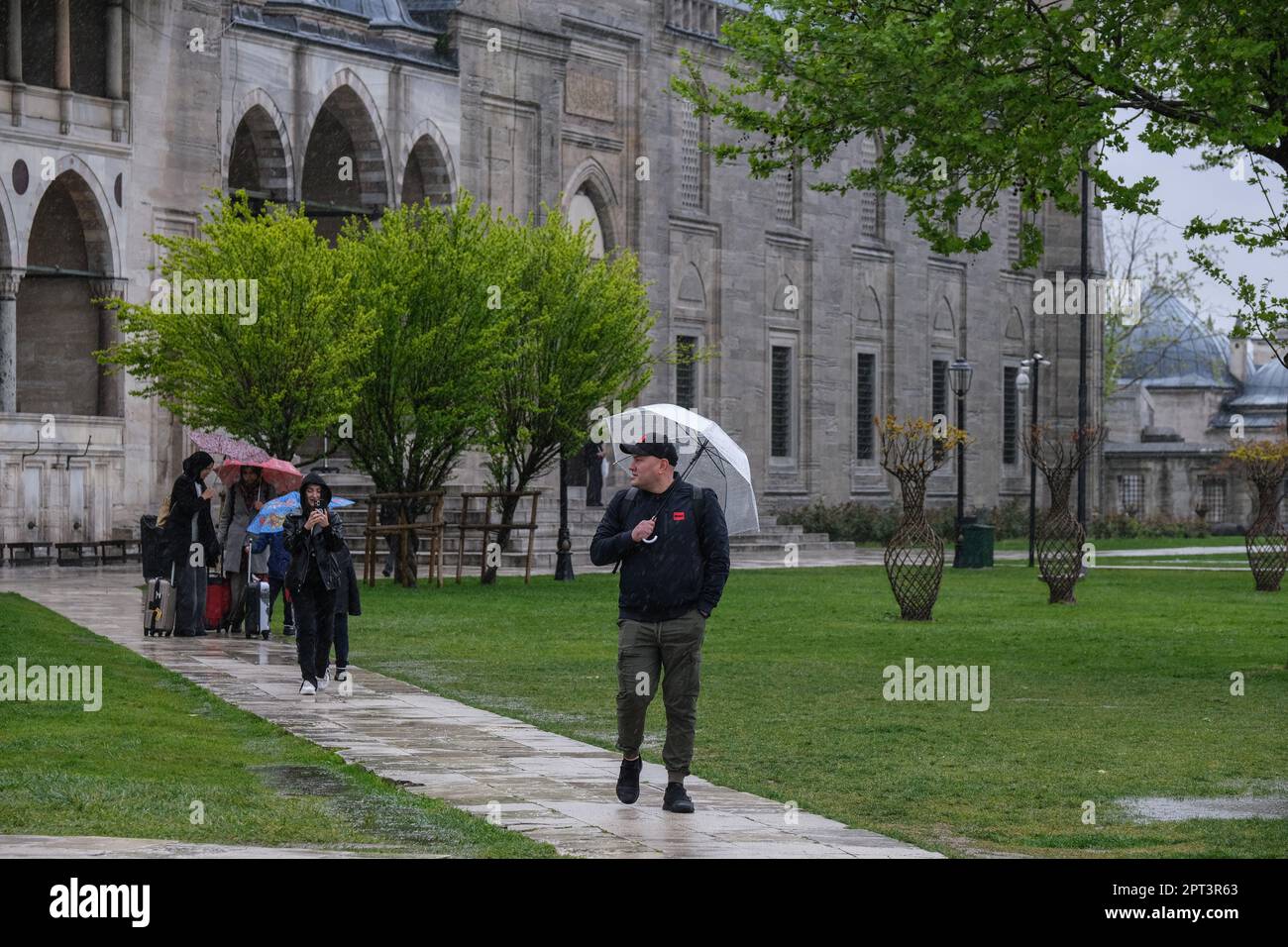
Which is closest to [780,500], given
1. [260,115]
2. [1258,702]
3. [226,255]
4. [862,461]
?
[862,461]

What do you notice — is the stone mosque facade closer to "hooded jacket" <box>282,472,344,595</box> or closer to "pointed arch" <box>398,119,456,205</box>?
"pointed arch" <box>398,119,456,205</box>

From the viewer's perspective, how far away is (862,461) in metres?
65.8

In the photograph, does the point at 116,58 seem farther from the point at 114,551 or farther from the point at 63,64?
the point at 114,551

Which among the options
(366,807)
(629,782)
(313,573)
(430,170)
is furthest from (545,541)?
(366,807)

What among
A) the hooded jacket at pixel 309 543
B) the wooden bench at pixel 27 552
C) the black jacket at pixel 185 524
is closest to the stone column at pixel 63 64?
the wooden bench at pixel 27 552

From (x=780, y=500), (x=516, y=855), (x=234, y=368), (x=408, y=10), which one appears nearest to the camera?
(x=516, y=855)

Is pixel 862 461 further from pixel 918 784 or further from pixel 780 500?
pixel 918 784

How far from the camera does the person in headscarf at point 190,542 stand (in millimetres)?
23484

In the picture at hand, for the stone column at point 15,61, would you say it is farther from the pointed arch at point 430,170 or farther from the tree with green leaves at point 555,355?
the pointed arch at point 430,170

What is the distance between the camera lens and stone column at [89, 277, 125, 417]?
41.0 m

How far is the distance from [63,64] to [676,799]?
3142 cm

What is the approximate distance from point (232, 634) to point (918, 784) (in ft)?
42.3

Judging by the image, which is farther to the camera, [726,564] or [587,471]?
[587,471]

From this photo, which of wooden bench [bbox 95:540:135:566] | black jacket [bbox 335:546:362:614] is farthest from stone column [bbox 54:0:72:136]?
black jacket [bbox 335:546:362:614]
